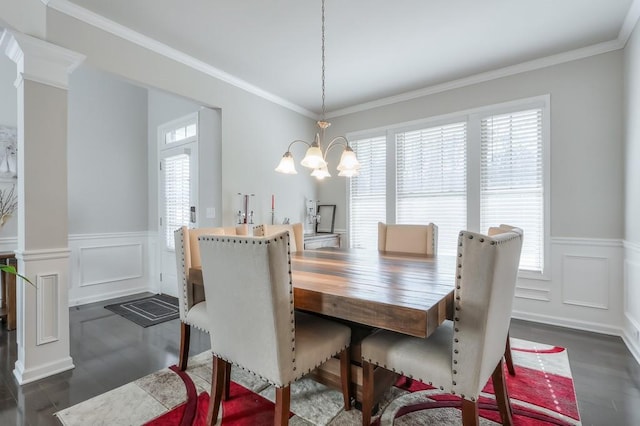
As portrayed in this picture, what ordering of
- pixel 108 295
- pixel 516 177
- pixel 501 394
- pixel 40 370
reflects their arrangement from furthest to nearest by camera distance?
pixel 108 295, pixel 516 177, pixel 40 370, pixel 501 394

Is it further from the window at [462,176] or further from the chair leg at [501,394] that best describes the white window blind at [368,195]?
the chair leg at [501,394]

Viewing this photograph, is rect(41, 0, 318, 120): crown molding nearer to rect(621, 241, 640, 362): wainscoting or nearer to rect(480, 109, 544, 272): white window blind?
rect(480, 109, 544, 272): white window blind

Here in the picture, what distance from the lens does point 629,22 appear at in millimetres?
2535

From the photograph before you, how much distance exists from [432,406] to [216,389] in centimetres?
123

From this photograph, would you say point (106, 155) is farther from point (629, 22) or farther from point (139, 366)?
point (629, 22)

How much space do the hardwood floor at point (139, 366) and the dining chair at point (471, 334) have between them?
94cm

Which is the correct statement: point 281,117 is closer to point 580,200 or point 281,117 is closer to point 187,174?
point 187,174

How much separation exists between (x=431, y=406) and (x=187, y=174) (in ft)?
12.3

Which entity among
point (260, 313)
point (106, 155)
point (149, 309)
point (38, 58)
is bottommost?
point (149, 309)

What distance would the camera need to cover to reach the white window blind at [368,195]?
14.4 feet

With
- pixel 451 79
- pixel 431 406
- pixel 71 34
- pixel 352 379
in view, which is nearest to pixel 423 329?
pixel 352 379

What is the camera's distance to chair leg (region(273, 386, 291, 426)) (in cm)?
137

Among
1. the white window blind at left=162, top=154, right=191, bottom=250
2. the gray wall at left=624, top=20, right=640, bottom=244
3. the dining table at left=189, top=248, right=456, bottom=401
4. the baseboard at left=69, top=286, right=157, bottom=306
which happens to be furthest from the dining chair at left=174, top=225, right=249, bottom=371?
the gray wall at left=624, top=20, right=640, bottom=244

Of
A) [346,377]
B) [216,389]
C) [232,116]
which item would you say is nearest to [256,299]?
[216,389]
